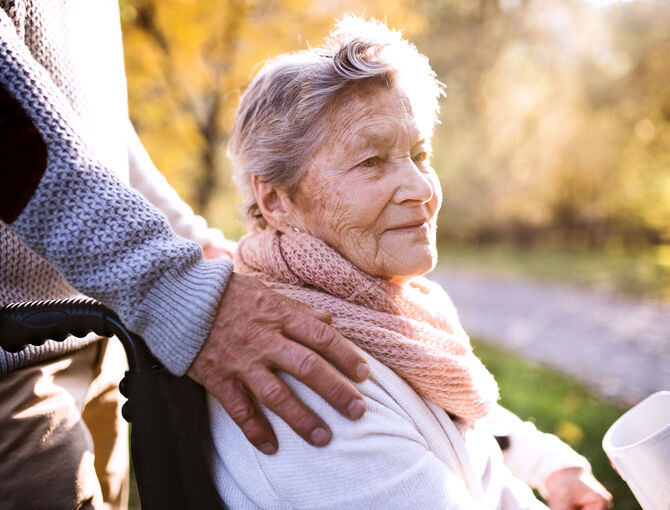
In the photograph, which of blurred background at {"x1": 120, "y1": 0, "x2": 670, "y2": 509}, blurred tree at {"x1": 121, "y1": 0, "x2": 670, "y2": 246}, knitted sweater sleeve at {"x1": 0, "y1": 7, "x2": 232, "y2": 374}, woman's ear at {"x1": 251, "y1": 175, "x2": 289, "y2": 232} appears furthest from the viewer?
blurred tree at {"x1": 121, "y1": 0, "x2": 670, "y2": 246}

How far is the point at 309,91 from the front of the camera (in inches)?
67.3

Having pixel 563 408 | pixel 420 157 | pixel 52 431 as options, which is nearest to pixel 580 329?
pixel 563 408

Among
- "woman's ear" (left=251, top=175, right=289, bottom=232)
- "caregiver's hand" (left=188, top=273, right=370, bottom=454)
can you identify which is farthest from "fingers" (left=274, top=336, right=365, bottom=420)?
"woman's ear" (left=251, top=175, right=289, bottom=232)

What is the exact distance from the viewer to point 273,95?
5.82ft

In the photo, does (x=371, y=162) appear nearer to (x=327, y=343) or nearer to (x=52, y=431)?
(x=327, y=343)

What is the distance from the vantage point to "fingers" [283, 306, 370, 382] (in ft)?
4.35

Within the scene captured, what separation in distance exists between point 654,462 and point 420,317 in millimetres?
705

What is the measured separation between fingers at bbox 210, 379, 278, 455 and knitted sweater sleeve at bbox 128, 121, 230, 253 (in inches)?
37.4

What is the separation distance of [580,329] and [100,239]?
28.8 feet

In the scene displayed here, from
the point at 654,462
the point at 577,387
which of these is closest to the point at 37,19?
the point at 654,462

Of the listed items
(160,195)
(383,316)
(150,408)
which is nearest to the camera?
(150,408)

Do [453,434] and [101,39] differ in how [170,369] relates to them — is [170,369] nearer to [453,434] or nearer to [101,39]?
[453,434]

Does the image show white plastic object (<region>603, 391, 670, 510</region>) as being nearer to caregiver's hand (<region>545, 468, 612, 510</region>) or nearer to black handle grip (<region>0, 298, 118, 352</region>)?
caregiver's hand (<region>545, 468, 612, 510</region>)

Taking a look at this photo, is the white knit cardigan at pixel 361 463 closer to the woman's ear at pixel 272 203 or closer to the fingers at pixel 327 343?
the fingers at pixel 327 343
